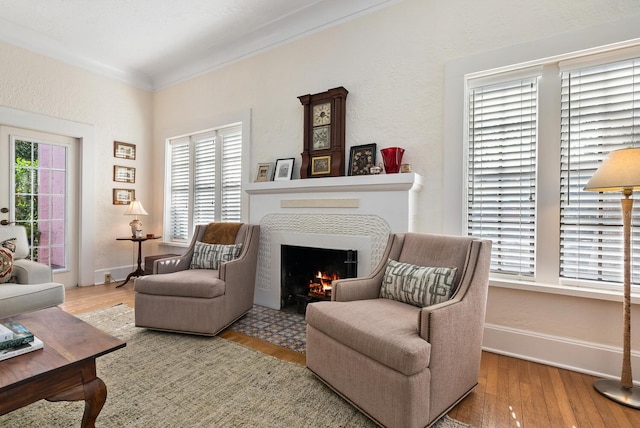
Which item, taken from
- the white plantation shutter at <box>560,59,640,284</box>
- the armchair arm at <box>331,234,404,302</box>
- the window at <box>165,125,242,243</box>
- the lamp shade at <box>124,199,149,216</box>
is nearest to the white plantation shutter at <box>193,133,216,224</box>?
the window at <box>165,125,242,243</box>

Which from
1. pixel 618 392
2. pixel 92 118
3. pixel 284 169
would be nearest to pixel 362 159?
pixel 284 169

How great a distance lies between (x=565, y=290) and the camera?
Answer: 2.21 meters

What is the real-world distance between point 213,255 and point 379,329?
210cm

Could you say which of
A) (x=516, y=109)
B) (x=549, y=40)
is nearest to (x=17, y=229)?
(x=516, y=109)

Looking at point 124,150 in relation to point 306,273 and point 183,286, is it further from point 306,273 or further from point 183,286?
point 306,273

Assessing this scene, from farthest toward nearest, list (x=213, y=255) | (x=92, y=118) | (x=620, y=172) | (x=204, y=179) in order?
(x=204, y=179), (x=92, y=118), (x=213, y=255), (x=620, y=172)

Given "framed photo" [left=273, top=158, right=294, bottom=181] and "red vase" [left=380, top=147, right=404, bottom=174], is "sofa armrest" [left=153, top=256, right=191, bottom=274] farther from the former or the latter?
"red vase" [left=380, top=147, right=404, bottom=174]

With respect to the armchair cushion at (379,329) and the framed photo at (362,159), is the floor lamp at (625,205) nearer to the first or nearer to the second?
the armchair cushion at (379,329)

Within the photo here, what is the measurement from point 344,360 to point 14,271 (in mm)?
2923

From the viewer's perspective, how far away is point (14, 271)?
271cm

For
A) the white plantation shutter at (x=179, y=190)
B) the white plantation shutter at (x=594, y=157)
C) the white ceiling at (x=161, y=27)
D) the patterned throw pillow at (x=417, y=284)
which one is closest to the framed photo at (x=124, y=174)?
the white plantation shutter at (x=179, y=190)

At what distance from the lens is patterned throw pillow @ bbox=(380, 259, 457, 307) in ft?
6.27

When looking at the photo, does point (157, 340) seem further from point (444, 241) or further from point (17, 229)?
point (444, 241)

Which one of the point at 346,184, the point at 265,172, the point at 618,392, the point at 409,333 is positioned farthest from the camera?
the point at 265,172
